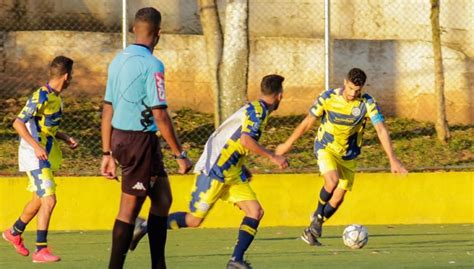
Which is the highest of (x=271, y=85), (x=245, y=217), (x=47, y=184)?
(x=271, y=85)

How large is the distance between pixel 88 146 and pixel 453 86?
5.17m

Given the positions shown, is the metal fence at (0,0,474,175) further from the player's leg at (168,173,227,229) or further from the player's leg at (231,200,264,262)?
the player's leg at (231,200,264,262)

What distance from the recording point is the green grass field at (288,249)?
456 inches

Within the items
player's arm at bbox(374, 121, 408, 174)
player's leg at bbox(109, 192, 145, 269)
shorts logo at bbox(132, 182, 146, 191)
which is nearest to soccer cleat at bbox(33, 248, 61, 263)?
player's leg at bbox(109, 192, 145, 269)

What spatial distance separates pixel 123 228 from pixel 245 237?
75.3 inches

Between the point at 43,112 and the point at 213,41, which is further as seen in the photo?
the point at 213,41

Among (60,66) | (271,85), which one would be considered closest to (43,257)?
(60,66)

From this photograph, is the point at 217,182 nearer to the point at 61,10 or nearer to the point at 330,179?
the point at 330,179

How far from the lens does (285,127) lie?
18.3 m

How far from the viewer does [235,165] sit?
11.4m

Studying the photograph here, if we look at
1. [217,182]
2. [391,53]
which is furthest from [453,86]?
[217,182]

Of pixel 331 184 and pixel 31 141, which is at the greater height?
pixel 31 141

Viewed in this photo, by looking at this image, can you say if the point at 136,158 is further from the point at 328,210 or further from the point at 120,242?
the point at 328,210

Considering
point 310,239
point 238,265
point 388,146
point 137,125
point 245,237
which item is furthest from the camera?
point 310,239
